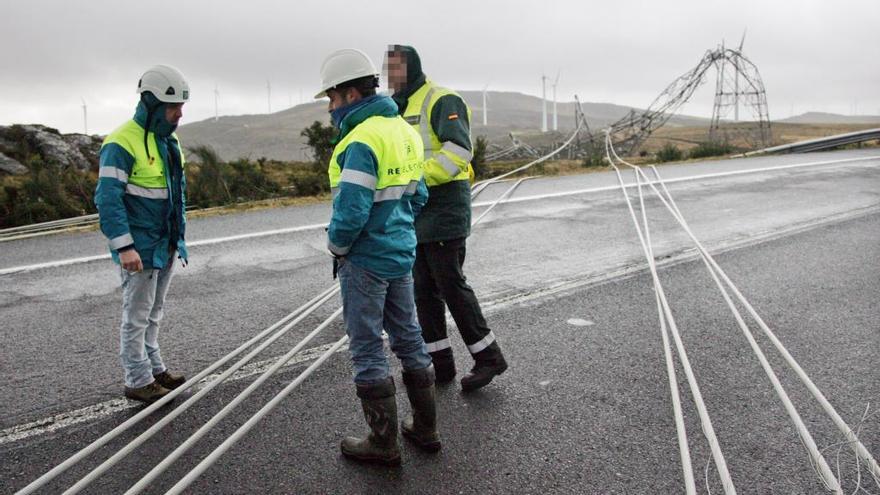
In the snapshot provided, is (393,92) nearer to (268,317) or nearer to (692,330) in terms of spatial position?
(268,317)

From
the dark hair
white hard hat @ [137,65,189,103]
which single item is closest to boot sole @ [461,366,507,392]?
the dark hair

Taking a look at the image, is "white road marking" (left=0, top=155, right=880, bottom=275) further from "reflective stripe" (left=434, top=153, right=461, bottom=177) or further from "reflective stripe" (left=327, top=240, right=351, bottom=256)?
"reflective stripe" (left=327, top=240, right=351, bottom=256)

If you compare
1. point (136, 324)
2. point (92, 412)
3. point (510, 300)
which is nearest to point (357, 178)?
point (136, 324)

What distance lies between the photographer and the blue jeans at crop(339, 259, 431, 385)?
124 inches

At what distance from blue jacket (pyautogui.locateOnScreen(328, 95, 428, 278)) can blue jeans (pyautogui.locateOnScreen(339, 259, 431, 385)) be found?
76 millimetres

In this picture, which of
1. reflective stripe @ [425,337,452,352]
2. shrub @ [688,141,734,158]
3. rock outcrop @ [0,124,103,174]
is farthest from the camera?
shrub @ [688,141,734,158]

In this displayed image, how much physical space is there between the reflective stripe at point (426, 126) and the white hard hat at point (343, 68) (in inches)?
34.2

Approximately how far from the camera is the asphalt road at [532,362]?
3.12 metres

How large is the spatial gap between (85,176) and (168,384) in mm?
14878

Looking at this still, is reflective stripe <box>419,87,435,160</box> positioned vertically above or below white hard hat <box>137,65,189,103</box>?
below

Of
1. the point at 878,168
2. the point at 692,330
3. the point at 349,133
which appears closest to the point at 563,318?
the point at 692,330

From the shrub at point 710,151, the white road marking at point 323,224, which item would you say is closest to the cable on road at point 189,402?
the white road marking at point 323,224

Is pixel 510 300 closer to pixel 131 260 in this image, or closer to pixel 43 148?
pixel 131 260

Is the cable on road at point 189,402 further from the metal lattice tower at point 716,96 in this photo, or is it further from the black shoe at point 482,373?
the metal lattice tower at point 716,96
